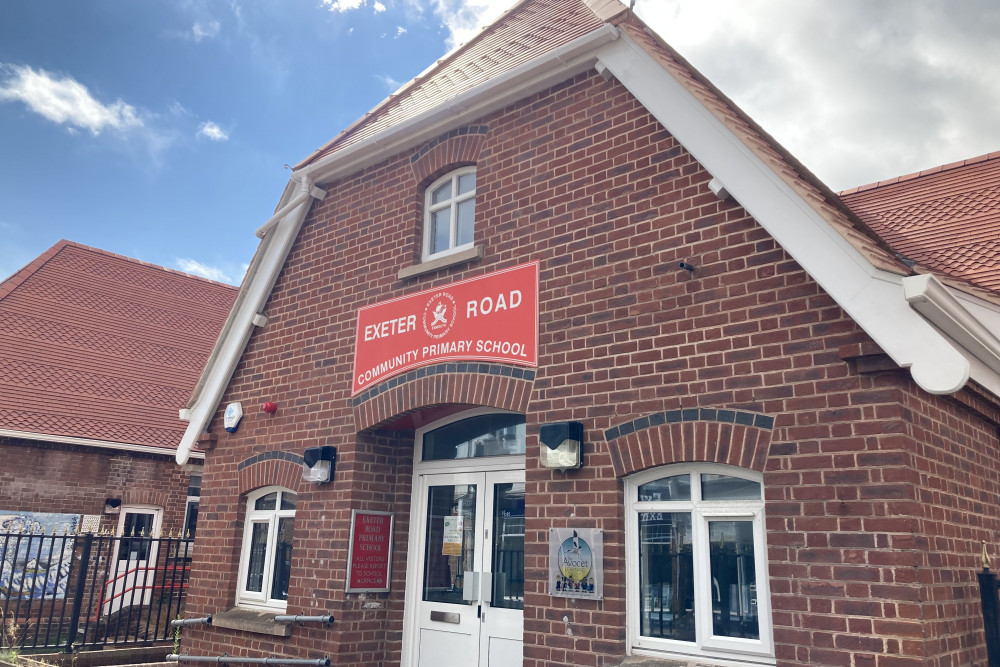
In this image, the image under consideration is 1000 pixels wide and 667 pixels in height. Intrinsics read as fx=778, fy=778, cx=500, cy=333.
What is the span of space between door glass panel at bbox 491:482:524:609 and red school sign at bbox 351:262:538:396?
144 centimetres

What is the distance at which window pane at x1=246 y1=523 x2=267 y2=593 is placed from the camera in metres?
9.27

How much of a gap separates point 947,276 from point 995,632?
2.56 metres

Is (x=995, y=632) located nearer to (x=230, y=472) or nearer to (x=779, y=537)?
(x=779, y=537)

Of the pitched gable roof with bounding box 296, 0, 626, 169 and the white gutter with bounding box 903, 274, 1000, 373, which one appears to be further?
the pitched gable roof with bounding box 296, 0, 626, 169

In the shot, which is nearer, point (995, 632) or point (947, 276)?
point (995, 632)

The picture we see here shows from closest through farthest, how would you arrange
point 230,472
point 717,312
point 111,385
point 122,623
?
point 717,312 < point 230,472 < point 122,623 < point 111,385

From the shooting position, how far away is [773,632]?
5.11 metres

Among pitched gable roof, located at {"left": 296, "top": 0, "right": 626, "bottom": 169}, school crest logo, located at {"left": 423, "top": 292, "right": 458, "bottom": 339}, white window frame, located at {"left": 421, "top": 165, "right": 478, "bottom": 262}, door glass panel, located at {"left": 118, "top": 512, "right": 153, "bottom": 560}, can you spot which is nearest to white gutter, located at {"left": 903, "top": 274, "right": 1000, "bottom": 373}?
pitched gable roof, located at {"left": 296, "top": 0, "right": 626, "bottom": 169}

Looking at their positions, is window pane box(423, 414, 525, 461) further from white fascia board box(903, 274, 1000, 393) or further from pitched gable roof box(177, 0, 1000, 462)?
white fascia board box(903, 274, 1000, 393)

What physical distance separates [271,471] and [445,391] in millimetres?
2923

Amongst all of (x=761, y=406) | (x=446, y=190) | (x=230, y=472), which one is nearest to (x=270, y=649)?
(x=230, y=472)

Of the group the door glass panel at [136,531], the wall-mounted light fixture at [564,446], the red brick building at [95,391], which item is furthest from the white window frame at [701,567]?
the door glass panel at [136,531]

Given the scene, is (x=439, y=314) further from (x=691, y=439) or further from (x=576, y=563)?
(x=691, y=439)

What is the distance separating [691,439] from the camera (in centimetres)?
569
